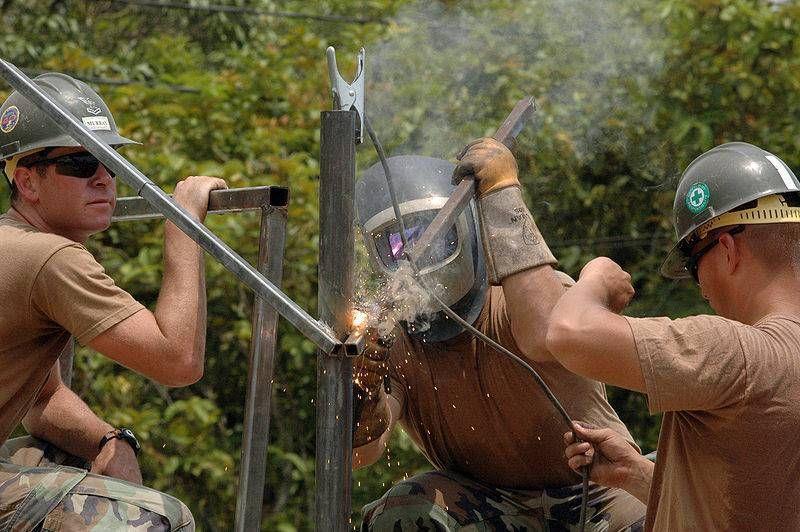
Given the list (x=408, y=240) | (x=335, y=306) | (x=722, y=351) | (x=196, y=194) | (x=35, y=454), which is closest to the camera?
(x=722, y=351)

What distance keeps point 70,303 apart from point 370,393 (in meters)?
1.05

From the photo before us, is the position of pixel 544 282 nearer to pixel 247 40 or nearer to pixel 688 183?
pixel 688 183

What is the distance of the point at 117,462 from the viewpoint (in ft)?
11.0

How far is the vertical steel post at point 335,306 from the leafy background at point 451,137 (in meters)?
3.13

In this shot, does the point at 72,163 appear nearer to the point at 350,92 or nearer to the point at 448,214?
the point at 350,92

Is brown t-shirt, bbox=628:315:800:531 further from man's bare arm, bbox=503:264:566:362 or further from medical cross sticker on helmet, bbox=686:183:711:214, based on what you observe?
man's bare arm, bbox=503:264:566:362

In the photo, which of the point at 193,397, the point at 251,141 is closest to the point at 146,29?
the point at 251,141

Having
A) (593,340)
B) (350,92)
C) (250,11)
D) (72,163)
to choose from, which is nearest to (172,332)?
(72,163)

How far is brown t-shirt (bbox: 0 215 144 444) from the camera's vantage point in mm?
2818

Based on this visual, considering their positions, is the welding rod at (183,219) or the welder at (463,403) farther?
the welder at (463,403)

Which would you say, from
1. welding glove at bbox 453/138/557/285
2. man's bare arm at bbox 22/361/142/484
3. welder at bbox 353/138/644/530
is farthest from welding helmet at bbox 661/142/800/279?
man's bare arm at bbox 22/361/142/484

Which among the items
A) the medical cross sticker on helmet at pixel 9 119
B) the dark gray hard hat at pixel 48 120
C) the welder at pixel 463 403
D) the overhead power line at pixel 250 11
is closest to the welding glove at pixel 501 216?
the welder at pixel 463 403

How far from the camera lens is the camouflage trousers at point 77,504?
2.84 meters

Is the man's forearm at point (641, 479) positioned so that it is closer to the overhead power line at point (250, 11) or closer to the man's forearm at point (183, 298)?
the man's forearm at point (183, 298)
